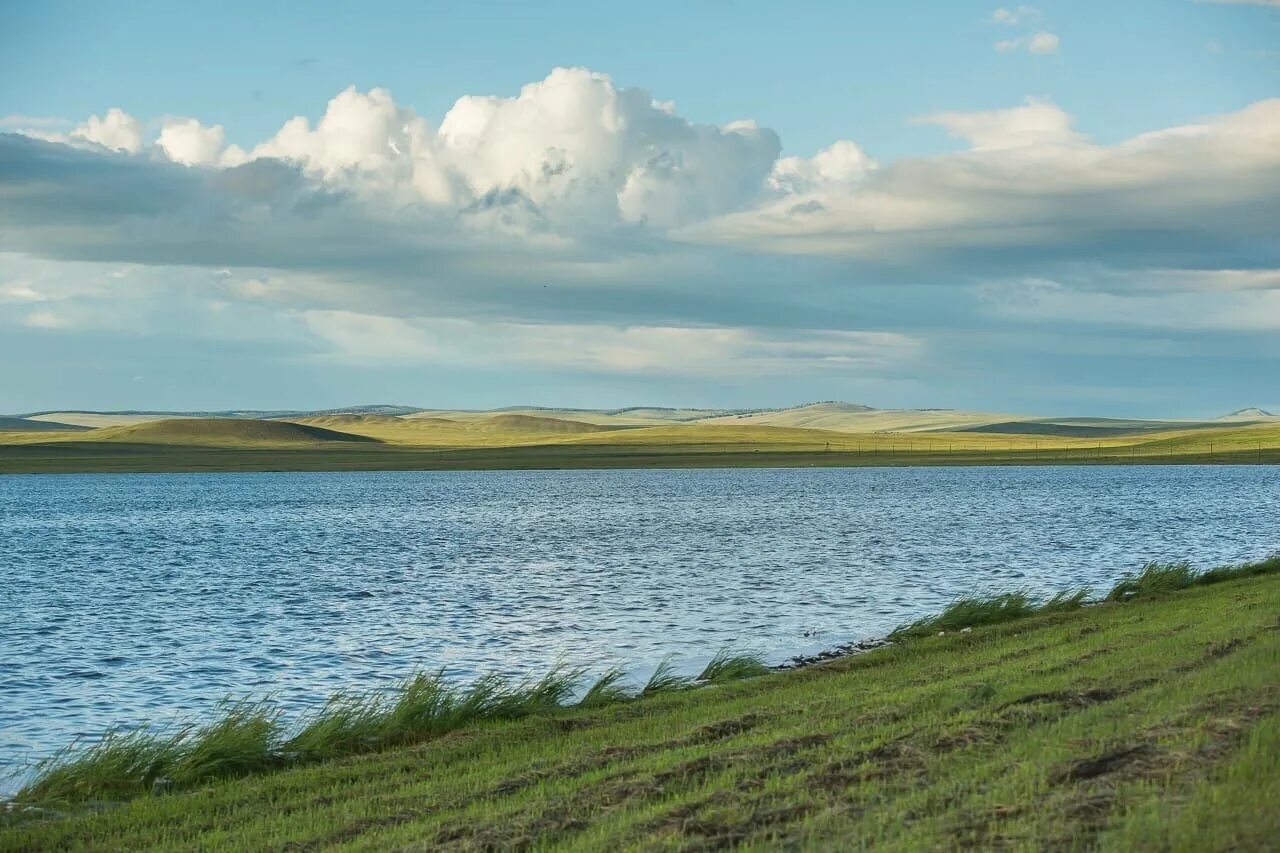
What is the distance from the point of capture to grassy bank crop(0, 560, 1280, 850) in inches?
371

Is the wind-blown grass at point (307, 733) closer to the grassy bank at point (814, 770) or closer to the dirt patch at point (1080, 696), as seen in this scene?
the grassy bank at point (814, 770)

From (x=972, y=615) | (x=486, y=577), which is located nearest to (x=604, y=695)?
(x=972, y=615)

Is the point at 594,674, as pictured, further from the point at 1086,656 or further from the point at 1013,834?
the point at 1013,834

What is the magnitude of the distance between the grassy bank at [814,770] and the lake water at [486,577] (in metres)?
5.33

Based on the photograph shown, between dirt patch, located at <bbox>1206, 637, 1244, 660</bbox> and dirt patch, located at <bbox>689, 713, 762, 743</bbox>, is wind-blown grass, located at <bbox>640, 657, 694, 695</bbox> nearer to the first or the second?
dirt patch, located at <bbox>689, 713, 762, 743</bbox>

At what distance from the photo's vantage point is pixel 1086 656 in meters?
18.3

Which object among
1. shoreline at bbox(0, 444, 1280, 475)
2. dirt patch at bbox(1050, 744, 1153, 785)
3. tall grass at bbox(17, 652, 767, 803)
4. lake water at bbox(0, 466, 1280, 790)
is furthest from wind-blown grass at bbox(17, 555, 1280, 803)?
shoreline at bbox(0, 444, 1280, 475)

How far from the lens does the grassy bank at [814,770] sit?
30.9 feet

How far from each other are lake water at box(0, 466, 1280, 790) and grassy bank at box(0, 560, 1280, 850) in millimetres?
5333

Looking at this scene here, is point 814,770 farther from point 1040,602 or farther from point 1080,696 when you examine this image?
point 1040,602

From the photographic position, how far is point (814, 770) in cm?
1162

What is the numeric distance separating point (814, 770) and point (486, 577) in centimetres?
3170

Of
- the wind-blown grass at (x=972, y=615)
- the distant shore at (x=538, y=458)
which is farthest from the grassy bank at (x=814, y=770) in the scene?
the distant shore at (x=538, y=458)

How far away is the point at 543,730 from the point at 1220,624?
11664 mm
